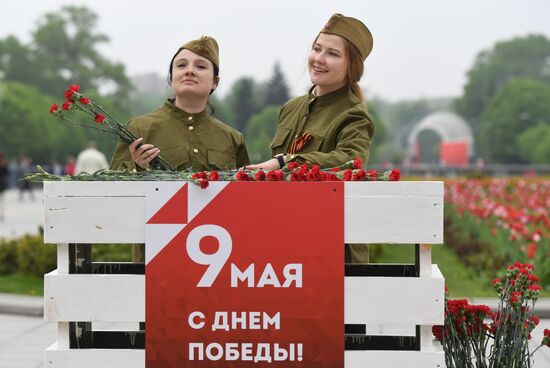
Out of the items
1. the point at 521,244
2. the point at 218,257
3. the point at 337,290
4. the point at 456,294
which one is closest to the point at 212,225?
the point at 218,257

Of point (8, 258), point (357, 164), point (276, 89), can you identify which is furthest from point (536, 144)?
point (357, 164)

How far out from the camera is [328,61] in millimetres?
3969

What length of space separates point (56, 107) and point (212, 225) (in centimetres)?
80

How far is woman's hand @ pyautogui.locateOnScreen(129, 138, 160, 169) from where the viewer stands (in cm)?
370

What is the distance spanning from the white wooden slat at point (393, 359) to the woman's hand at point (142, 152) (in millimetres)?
1075

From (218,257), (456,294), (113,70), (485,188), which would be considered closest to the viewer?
(218,257)

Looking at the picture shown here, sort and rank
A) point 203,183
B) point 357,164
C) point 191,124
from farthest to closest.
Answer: point 191,124 < point 357,164 < point 203,183

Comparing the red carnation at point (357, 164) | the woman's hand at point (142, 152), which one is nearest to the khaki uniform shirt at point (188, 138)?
the woman's hand at point (142, 152)

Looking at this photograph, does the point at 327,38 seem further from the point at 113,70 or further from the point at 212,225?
the point at 113,70

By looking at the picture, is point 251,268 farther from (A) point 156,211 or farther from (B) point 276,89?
(B) point 276,89

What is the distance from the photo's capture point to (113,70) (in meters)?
72.4

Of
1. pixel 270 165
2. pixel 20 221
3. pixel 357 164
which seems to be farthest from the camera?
pixel 20 221

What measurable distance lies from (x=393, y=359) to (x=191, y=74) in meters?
→ 1.59

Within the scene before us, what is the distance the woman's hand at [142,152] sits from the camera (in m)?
3.70
